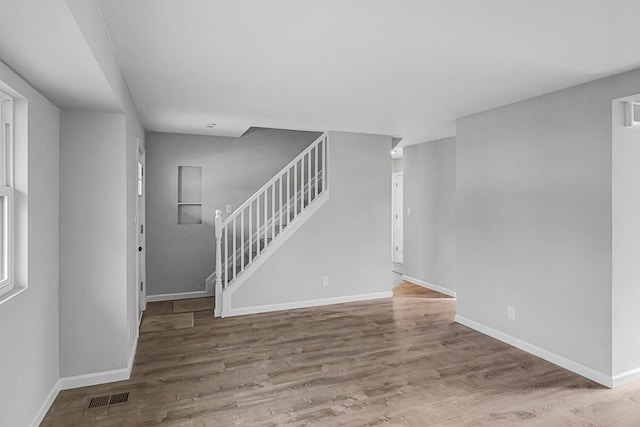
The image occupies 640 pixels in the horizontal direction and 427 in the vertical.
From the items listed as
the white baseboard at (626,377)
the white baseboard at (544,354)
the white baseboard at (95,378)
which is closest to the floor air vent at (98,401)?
the white baseboard at (95,378)

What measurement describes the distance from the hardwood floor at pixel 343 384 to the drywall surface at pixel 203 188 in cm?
159

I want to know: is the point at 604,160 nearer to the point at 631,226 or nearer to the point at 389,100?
the point at 631,226

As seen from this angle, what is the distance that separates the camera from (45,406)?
2.67 m

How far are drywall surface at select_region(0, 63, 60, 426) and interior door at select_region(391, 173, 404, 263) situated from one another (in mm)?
7041

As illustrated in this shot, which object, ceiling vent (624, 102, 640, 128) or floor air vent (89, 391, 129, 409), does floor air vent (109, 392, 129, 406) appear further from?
ceiling vent (624, 102, 640, 128)

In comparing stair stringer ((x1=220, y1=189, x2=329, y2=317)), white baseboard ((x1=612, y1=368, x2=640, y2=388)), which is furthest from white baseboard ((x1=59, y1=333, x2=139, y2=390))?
white baseboard ((x1=612, y1=368, x2=640, y2=388))

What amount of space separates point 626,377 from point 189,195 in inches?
221

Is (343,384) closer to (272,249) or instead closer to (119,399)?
(119,399)

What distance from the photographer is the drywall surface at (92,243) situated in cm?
301

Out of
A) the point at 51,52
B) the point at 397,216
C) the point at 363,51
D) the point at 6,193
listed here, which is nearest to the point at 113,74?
the point at 51,52

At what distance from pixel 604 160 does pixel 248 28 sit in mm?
2885

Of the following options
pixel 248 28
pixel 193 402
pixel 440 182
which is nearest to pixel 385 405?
pixel 193 402

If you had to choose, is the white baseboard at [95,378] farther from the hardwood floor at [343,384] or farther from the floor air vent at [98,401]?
the floor air vent at [98,401]

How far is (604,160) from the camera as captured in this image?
10.1 ft
